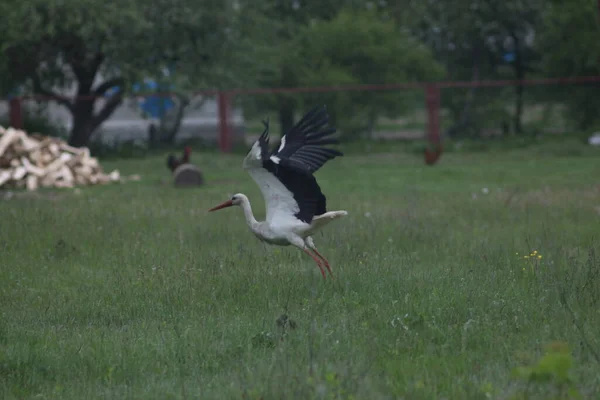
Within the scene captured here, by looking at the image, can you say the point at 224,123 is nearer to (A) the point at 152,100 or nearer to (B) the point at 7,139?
(A) the point at 152,100

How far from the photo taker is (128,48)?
82.4 feet

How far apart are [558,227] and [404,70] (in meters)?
22.3

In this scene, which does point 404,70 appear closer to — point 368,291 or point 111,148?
point 111,148

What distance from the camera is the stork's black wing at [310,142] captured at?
8.33m

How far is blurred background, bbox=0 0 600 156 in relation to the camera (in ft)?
82.2

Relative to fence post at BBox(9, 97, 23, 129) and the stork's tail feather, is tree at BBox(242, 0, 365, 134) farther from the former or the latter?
the stork's tail feather

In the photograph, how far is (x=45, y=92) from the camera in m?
27.4

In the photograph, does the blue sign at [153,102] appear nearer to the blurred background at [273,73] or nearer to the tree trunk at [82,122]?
the blurred background at [273,73]

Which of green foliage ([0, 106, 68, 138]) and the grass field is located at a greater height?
the grass field

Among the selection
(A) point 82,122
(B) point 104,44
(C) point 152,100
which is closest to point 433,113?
(B) point 104,44

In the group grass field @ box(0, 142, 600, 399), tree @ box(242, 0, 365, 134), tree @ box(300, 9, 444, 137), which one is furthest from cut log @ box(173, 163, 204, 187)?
tree @ box(300, 9, 444, 137)

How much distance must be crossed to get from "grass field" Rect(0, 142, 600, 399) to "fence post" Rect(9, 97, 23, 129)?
1277 cm

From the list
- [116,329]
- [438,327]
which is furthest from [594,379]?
[116,329]

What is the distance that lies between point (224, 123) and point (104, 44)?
4.11m
